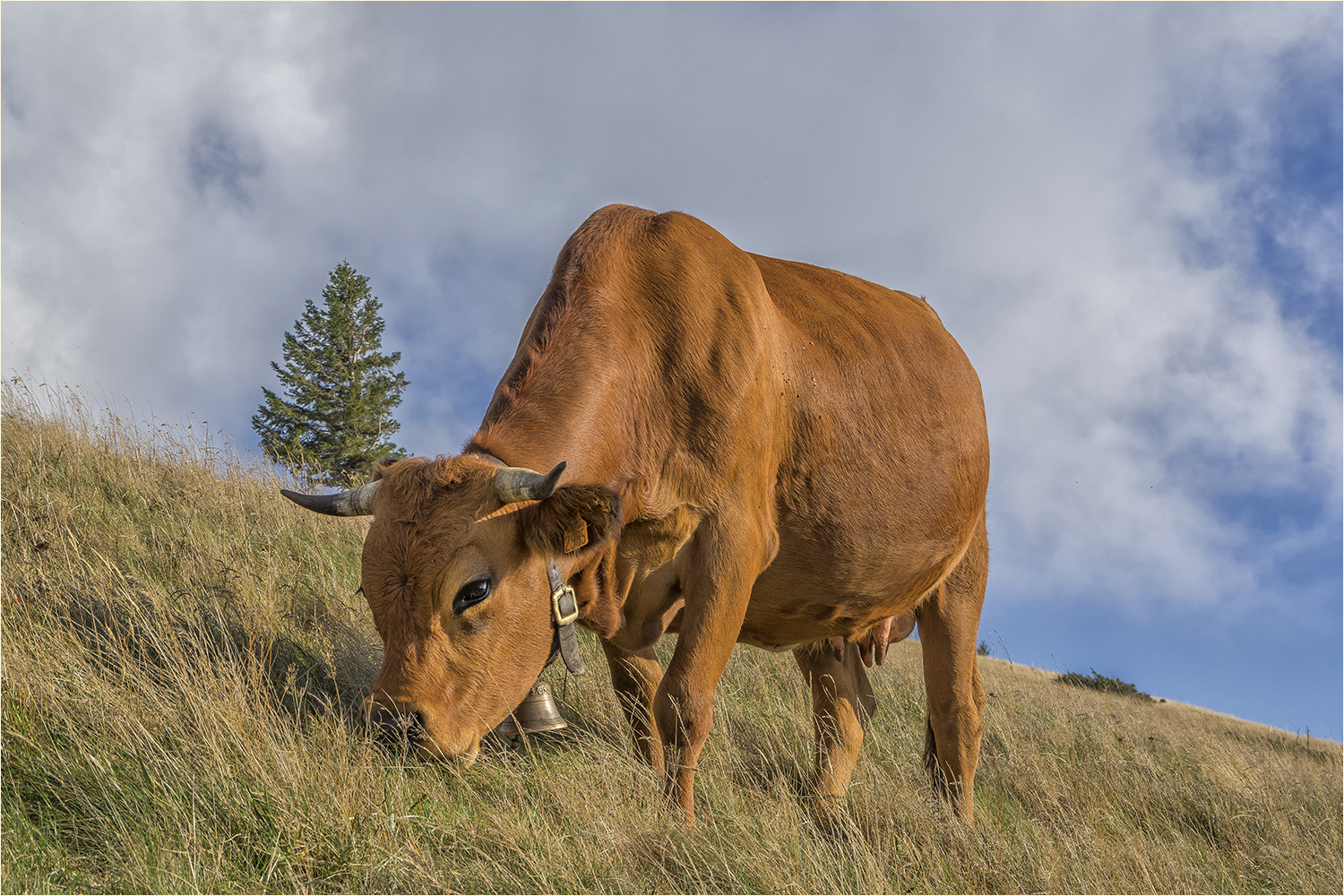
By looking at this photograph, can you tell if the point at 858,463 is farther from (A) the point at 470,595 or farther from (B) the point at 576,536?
(A) the point at 470,595

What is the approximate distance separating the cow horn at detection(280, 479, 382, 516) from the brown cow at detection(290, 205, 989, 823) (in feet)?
0.05

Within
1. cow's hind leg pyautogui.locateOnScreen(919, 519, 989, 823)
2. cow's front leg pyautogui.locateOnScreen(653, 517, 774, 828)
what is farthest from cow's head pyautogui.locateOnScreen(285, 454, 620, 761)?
cow's hind leg pyautogui.locateOnScreen(919, 519, 989, 823)

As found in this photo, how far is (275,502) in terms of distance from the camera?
9.33 m

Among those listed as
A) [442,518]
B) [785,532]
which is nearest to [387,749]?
[442,518]

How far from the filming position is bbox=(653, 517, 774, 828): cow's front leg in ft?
12.6

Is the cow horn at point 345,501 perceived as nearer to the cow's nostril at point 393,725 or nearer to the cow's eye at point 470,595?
the cow's eye at point 470,595

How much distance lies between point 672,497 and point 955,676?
9.25 ft

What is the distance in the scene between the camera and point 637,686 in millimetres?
4961

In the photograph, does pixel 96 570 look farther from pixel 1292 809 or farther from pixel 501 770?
pixel 1292 809

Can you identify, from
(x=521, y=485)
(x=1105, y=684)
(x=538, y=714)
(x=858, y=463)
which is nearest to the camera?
(x=521, y=485)

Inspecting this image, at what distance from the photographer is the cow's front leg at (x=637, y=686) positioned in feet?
15.8

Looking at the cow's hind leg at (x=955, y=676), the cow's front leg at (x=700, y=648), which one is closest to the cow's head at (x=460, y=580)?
the cow's front leg at (x=700, y=648)

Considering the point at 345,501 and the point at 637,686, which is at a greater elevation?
the point at 345,501

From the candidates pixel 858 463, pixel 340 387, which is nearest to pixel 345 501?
pixel 858 463
